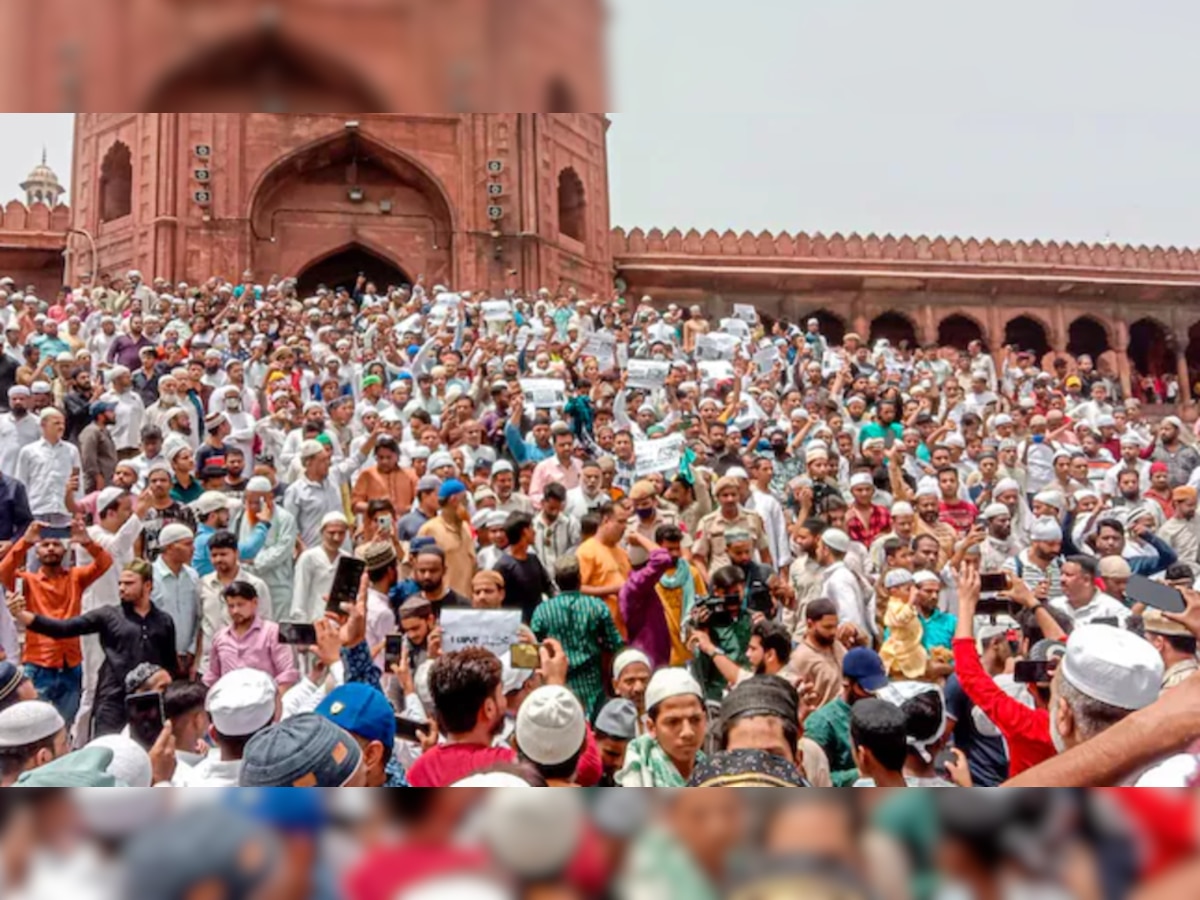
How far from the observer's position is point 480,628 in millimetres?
4332

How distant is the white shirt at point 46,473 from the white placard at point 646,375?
5.39m

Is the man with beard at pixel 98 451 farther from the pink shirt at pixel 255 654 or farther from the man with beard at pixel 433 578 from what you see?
the man with beard at pixel 433 578

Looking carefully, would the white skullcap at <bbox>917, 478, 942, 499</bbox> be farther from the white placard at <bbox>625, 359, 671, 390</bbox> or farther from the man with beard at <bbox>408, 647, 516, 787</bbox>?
the man with beard at <bbox>408, 647, 516, 787</bbox>

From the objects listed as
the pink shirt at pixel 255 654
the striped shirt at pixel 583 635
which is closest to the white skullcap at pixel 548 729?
the striped shirt at pixel 583 635

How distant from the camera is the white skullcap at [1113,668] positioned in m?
2.33

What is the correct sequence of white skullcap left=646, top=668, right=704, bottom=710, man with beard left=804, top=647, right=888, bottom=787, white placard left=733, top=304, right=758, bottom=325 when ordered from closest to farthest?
white skullcap left=646, top=668, right=704, bottom=710
man with beard left=804, top=647, right=888, bottom=787
white placard left=733, top=304, right=758, bottom=325

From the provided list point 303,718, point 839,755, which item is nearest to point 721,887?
point 303,718

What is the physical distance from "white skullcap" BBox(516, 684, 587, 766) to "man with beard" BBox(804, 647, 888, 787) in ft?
4.07

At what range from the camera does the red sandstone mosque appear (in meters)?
20.8

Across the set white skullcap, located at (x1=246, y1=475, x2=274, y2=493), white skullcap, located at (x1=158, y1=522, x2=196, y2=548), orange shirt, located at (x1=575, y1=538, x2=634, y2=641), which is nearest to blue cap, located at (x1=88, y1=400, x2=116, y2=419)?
white skullcap, located at (x1=246, y1=475, x2=274, y2=493)

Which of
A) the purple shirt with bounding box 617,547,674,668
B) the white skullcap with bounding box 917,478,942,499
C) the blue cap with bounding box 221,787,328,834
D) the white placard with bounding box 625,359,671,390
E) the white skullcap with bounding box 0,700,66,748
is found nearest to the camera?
the blue cap with bounding box 221,787,328,834

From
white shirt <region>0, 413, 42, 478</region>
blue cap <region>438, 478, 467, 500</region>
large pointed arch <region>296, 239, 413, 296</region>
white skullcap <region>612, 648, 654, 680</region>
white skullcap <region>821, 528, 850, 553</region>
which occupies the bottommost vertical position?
white skullcap <region>612, 648, 654, 680</region>

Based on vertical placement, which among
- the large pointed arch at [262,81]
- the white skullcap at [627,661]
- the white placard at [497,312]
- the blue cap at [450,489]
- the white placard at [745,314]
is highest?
the white placard at [745,314]

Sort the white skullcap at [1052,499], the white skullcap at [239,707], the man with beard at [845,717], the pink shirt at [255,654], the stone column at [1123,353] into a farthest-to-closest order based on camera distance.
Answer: the stone column at [1123,353] < the white skullcap at [1052,499] < the pink shirt at [255,654] < the man with beard at [845,717] < the white skullcap at [239,707]
